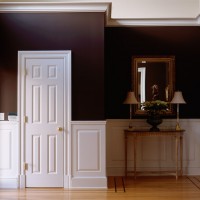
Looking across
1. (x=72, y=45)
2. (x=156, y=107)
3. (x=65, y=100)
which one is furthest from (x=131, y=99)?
(x=72, y=45)

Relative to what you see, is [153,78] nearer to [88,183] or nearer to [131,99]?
[131,99]

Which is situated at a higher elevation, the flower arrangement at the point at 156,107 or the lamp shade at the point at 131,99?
the lamp shade at the point at 131,99

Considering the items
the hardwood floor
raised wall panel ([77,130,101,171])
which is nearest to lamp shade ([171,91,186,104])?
the hardwood floor

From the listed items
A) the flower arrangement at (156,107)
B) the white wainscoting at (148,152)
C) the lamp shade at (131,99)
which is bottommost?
the white wainscoting at (148,152)

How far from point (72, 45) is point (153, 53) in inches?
72.9

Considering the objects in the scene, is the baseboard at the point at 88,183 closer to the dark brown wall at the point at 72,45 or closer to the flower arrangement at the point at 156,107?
the dark brown wall at the point at 72,45

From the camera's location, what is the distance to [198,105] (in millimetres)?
6418

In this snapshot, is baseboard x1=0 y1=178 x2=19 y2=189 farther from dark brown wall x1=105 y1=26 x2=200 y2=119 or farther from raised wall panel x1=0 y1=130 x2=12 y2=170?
dark brown wall x1=105 y1=26 x2=200 y2=119

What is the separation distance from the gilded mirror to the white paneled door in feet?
5.66

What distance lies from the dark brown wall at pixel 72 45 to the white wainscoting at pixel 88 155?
180 mm

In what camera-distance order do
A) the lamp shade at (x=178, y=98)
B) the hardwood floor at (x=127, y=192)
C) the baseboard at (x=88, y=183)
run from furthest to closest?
the lamp shade at (x=178, y=98), the baseboard at (x=88, y=183), the hardwood floor at (x=127, y=192)

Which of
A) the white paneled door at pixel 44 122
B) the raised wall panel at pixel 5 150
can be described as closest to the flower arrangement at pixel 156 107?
the white paneled door at pixel 44 122

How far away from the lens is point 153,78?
21.1 ft

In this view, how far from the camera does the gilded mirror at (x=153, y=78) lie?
6.41 meters
